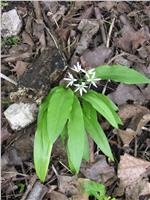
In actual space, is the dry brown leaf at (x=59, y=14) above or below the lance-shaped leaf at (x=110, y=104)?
above

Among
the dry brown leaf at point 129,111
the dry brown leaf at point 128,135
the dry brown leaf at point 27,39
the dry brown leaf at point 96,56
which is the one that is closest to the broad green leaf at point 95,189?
the dry brown leaf at point 128,135

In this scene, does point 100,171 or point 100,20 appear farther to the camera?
point 100,20

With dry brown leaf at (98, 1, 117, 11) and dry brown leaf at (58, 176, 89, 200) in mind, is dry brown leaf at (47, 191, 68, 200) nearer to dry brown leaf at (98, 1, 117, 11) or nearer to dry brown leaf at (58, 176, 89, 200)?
dry brown leaf at (58, 176, 89, 200)

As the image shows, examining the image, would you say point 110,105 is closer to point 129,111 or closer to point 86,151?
point 129,111

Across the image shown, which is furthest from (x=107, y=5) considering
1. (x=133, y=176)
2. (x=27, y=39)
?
(x=133, y=176)

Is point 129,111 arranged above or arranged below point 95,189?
above

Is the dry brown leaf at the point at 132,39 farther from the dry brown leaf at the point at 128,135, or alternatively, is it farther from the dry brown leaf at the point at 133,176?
the dry brown leaf at the point at 133,176

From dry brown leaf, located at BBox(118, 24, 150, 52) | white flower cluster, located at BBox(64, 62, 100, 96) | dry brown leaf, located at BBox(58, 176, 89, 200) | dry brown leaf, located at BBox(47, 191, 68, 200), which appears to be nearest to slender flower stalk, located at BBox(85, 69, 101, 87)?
white flower cluster, located at BBox(64, 62, 100, 96)
